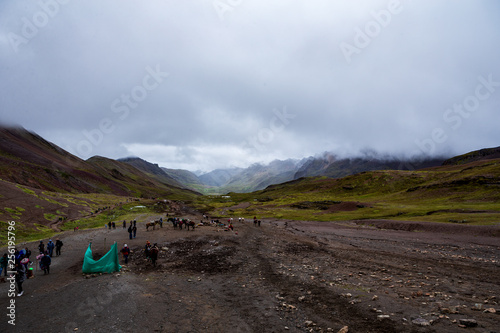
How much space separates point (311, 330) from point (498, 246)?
1420 inches

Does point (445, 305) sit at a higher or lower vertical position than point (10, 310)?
lower

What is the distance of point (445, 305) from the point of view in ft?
50.0

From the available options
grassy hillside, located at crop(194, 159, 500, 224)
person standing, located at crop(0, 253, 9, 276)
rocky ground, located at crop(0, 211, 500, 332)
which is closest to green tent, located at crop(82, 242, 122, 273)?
rocky ground, located at crop(0, 211, 500, 332)

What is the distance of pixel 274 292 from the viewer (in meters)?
19.7

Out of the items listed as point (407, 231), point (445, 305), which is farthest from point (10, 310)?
point (407, 231)

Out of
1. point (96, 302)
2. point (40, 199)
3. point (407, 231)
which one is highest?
point (40, 199)

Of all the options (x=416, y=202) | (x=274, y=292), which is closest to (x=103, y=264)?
(x=274, y=292)

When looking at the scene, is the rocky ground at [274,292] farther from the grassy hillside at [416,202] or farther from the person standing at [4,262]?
the grassy hillside at [416,202]

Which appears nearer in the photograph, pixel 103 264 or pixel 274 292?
pixel 274 292

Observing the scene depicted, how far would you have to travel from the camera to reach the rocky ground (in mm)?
14328

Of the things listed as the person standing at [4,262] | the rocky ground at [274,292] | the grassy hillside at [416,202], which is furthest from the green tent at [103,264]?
the grassy hillside at [416,202]

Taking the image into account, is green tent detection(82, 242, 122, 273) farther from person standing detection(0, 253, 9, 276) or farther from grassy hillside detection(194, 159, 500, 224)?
grassy hillside detection(194, 159, 500, 224)

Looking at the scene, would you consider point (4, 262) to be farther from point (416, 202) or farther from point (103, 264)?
point (416, 202)

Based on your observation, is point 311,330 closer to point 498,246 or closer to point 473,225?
point 498,246
